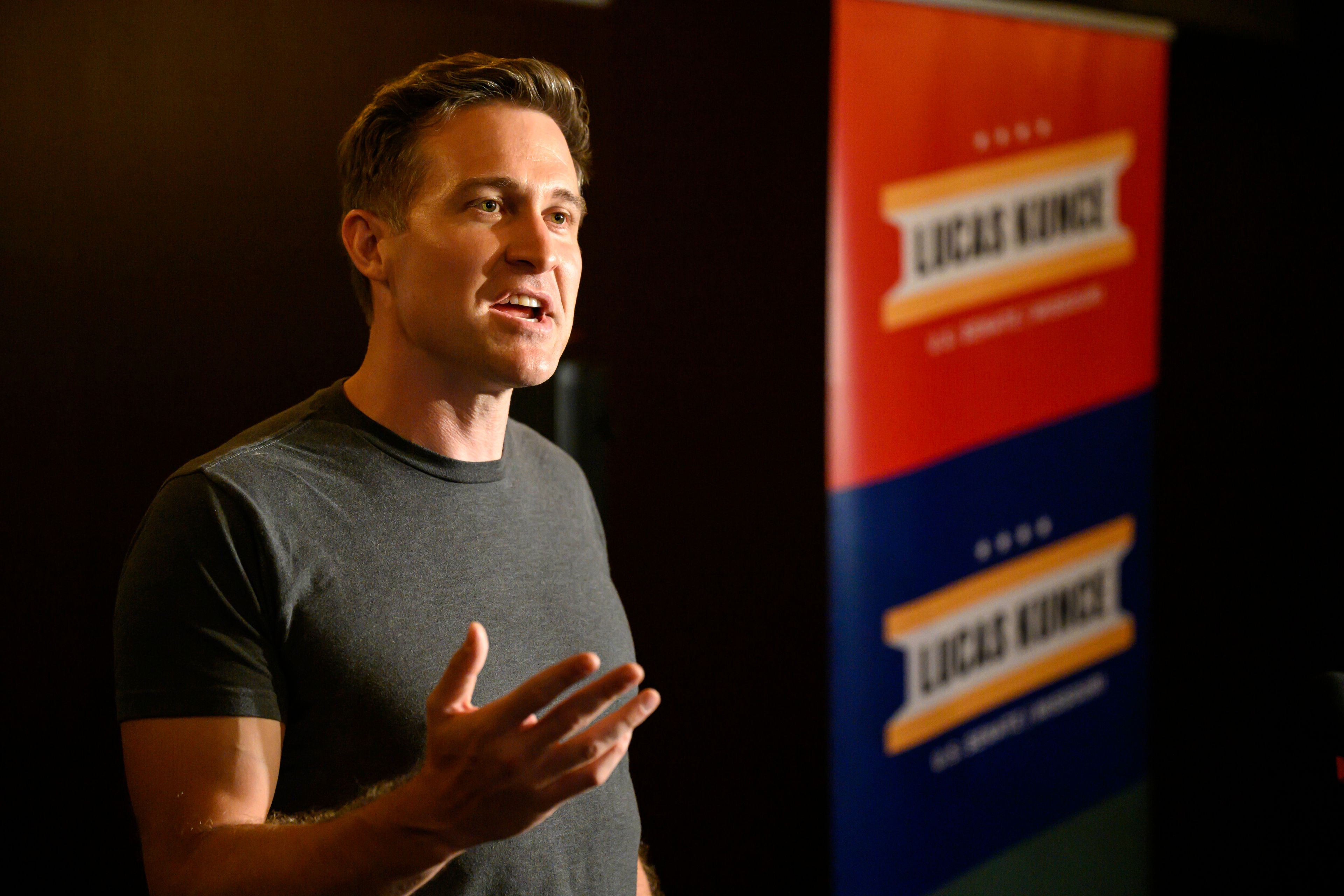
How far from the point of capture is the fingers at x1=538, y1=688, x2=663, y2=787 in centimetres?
89

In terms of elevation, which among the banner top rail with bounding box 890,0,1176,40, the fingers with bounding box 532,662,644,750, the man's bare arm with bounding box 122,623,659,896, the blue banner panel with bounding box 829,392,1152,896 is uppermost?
the banner top rail with bounding box 890,0,1176,40

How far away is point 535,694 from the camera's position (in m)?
0.87

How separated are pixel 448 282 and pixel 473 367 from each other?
3.9 inches

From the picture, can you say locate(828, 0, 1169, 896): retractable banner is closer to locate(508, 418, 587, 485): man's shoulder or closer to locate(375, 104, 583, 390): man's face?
locate(508, 418, 587, 485): man's shoulder

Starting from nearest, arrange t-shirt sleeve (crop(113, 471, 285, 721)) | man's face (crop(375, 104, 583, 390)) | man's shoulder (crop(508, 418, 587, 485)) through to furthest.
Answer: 1. t-shirt sleeve (crop(113, 471, 285, 721))
2. man's face (crop(375, 104, 583, 390))
3. man's shoulder (crop(508, 418, 587, 485))

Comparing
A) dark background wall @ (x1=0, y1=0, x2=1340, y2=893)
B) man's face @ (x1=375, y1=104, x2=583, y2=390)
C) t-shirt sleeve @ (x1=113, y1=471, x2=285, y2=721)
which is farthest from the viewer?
dark background wall @ (x1=0, y1=0, x2=1340, y2=893)

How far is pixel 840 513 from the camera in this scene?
2225 mm

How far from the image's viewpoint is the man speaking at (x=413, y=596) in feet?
3.05

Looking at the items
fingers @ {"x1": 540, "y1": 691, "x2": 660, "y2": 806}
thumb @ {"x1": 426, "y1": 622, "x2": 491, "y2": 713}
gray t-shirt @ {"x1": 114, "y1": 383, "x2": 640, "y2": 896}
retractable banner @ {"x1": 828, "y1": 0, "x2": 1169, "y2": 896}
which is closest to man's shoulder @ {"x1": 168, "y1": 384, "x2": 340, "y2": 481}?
gray t-shirt @ {"x1": 114, "y1": 383, "x2": 640, "y2": 896}

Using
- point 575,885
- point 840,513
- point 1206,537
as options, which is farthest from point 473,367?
point 1206,537

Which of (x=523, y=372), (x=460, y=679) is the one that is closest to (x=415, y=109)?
(x=523, y=372)

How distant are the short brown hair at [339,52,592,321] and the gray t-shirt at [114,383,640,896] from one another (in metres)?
0.24

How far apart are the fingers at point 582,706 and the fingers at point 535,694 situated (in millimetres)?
13

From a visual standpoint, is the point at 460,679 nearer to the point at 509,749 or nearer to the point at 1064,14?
the point at 509,749
